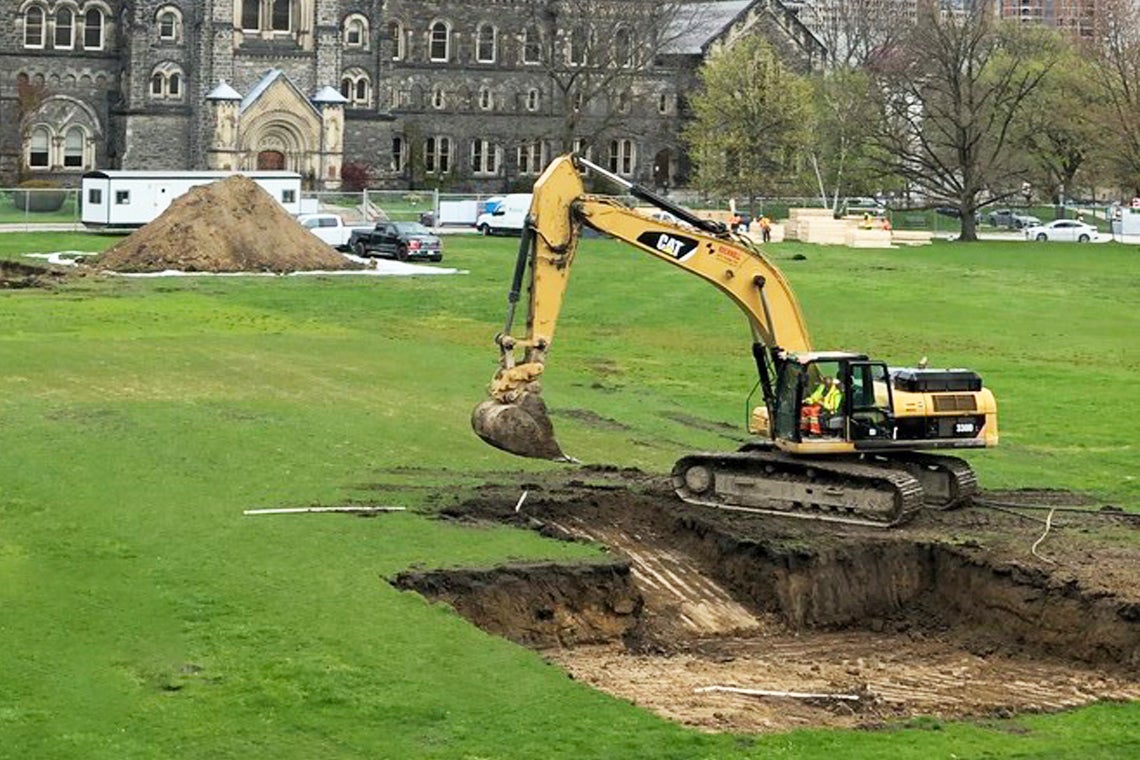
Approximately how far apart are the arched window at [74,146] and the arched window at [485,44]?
23.4 m

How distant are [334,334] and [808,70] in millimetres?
81641

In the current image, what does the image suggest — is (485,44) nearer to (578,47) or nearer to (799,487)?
(578,47)

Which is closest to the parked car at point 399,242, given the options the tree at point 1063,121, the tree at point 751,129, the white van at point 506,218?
the white van at point 506,218

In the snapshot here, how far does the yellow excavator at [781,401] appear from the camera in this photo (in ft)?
87.3

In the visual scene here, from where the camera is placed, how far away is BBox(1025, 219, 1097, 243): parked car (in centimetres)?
10612

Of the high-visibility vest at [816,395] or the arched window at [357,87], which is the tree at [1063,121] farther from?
the high-visibility vest at [816,395]

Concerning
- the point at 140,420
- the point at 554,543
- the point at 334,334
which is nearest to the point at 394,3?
the point at 334,334

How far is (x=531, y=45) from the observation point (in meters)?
123

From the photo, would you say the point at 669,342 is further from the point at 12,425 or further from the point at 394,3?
the point at 394,3

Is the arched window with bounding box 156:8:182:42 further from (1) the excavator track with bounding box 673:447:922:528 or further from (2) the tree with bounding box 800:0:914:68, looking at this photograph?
(1) the excavator track with bounding box 673:447:922:528

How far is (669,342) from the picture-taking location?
161 ft

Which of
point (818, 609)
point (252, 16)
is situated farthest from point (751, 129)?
point (818, 609)

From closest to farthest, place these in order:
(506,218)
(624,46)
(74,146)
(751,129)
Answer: (506,218)
(751,129)
(74,146)
(624,46)

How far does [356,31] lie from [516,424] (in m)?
88.2
